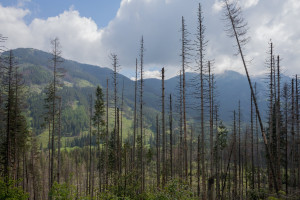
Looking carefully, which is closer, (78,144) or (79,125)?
(78,144)

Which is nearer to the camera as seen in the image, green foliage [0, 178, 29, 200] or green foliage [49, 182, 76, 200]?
green foliage [49, 182, 76, 200]

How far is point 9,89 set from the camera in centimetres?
1827

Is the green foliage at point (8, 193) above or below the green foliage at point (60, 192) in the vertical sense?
below

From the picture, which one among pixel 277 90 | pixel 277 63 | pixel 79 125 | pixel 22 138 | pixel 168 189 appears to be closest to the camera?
pixel 168 189

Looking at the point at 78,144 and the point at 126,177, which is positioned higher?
the point at 126,177

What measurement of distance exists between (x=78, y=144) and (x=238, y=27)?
6111 inches

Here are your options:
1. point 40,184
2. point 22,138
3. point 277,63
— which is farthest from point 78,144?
point 277,63

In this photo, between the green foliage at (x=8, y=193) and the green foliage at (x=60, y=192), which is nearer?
the green foliage at (x=60, y=192)

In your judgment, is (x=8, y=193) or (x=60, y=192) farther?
(x=8, y=193)

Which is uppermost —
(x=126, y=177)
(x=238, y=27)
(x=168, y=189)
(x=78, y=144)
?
(x=238, y=27)

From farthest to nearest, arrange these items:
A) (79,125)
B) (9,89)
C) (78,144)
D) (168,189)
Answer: (79,125) → (78,144) → (9,89) → (168,189)

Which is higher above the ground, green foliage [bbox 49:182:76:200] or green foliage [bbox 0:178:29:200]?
green foliage [bbox 49:182:76:200]

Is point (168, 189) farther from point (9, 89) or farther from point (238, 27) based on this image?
point (9, 89)

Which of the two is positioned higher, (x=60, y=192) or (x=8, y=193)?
(x=60, y=192)
